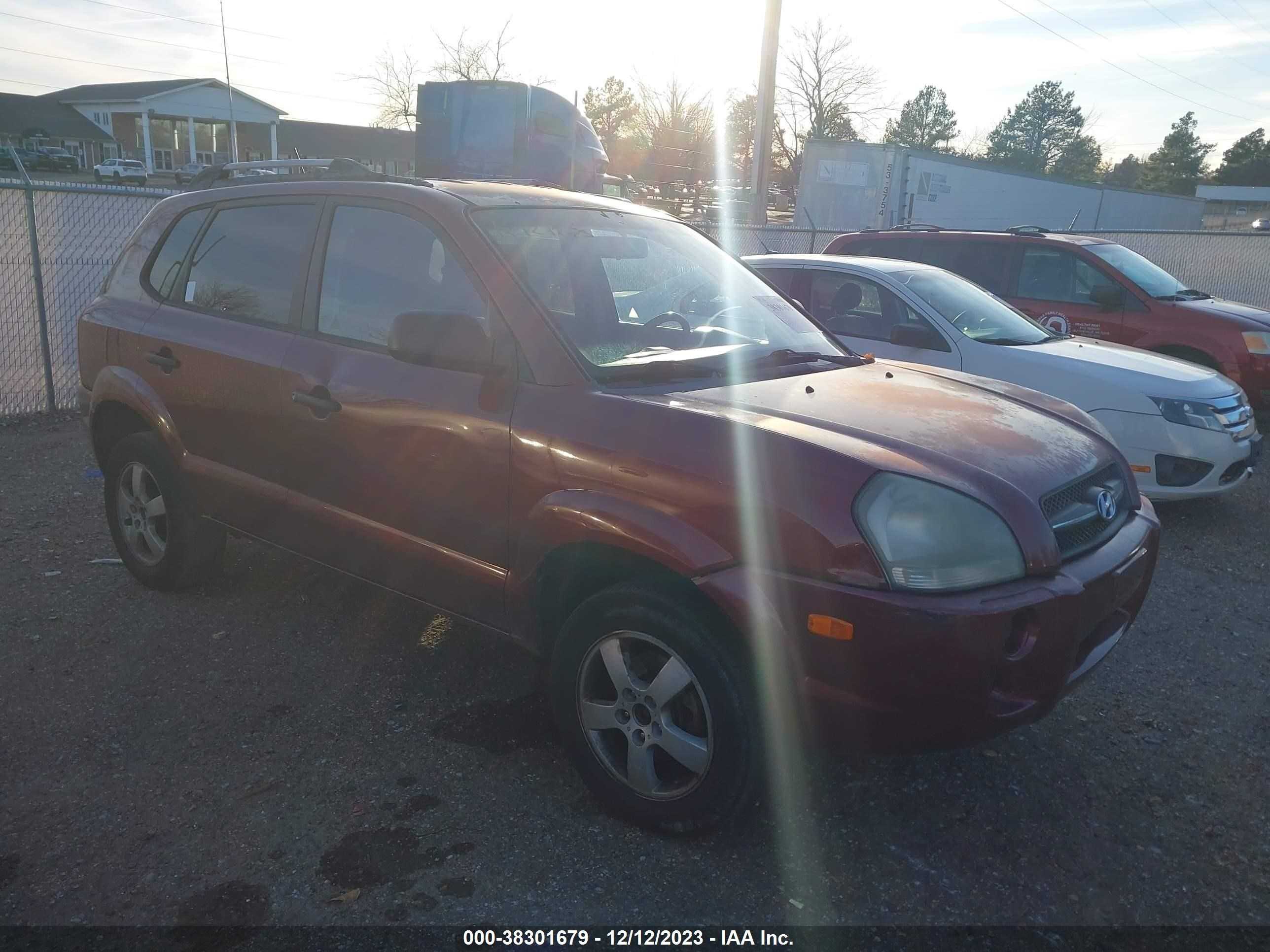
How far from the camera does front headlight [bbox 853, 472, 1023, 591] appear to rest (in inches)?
96.0

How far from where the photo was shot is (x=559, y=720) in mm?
3031

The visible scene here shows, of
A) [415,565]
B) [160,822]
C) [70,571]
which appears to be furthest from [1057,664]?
[70,571]

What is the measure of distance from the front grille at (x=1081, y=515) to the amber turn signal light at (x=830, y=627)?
0.69 m

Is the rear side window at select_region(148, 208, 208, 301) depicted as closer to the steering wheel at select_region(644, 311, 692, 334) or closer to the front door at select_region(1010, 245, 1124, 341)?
the steering wheel at select_region(644, 311, 692, 334)

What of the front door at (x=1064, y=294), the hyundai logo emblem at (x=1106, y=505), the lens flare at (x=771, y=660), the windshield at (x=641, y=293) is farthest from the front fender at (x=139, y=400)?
the front door at (x=1064, y=294)

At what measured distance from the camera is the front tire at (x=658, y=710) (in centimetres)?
261

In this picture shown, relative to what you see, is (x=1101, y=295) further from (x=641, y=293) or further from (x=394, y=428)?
(x=394, y=428)

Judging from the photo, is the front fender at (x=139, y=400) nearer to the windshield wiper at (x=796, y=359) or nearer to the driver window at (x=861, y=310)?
the windshield wiper at (x=796, y=359)

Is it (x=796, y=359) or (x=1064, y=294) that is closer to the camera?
(x=796, y=359)

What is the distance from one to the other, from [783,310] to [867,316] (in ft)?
9.19

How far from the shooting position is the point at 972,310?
6598mm

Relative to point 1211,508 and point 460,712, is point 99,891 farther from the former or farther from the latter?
point 1211,508

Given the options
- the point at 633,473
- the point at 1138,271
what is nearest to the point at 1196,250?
the point at 1138,271

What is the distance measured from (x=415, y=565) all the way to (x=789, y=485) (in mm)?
1450
